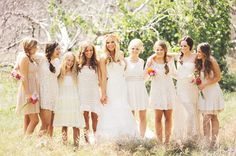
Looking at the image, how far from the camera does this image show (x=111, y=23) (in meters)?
16.0

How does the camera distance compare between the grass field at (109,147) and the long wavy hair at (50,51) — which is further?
the long wavy hair at (50,51)

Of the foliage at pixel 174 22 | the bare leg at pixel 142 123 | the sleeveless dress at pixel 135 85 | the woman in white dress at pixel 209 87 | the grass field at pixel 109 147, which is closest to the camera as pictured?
the grass field at pixel 109 147

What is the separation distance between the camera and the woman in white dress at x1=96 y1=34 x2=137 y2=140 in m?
8.70

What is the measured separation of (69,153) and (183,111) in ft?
8.52

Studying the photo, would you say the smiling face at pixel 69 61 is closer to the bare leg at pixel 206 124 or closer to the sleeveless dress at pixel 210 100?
the sleeveless dress at pixel 210 100

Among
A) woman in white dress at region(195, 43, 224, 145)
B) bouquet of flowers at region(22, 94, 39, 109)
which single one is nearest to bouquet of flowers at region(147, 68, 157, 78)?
woman in white dress at region(195, 43, 224, 145)

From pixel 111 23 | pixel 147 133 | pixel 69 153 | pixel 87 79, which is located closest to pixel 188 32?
pixel 111 23

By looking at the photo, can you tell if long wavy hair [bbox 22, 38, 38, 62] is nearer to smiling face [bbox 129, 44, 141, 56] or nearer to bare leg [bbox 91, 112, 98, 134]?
bare leg [bbox 91, 112, 98, 134]

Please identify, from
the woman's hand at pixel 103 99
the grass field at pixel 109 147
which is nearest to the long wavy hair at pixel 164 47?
the woman's hand at pixel 103 99

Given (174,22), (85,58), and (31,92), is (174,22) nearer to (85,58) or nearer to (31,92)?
(85,58)

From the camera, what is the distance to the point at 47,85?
8180 mm

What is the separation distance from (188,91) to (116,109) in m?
1.35

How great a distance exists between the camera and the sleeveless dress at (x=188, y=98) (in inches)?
342

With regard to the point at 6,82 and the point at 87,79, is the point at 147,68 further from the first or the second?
the point at 6,82
